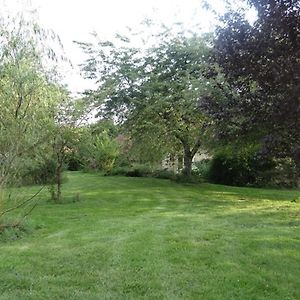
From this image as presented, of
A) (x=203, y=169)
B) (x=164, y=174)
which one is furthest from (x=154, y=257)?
(x=203, y=169)

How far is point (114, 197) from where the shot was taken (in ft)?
49.8

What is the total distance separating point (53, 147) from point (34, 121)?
5.81 m

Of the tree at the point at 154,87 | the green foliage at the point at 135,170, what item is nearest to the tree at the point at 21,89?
the tree at the point at 154,87

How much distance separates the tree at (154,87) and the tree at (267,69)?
1205 cm

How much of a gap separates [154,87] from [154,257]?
526 inches

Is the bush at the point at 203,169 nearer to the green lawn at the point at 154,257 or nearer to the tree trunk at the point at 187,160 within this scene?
the tree trunk at the point at 187,160

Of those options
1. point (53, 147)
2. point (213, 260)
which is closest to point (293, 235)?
point (213, 260)

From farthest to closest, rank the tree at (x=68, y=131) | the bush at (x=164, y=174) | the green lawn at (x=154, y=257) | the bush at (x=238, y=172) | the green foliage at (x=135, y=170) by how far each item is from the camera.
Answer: the green foliage at (x=135, y=170), the bush at (x=164, y=174), the bush at (x=238, y=172), the tree at (x=68, y=131), the green lawn at (x=154, y=257)

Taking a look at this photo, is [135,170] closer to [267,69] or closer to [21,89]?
[21,89]

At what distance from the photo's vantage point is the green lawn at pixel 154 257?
4781mm

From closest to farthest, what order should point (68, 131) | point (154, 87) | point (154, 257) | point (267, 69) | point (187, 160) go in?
point (267, 69), point (154, 257), point (68, 131), point (154, 87), point (187, 160)

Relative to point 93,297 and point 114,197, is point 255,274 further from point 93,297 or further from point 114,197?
point 114,197

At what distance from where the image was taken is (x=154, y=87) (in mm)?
18672

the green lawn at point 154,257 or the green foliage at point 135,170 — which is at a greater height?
the green foliage at point 135,170
